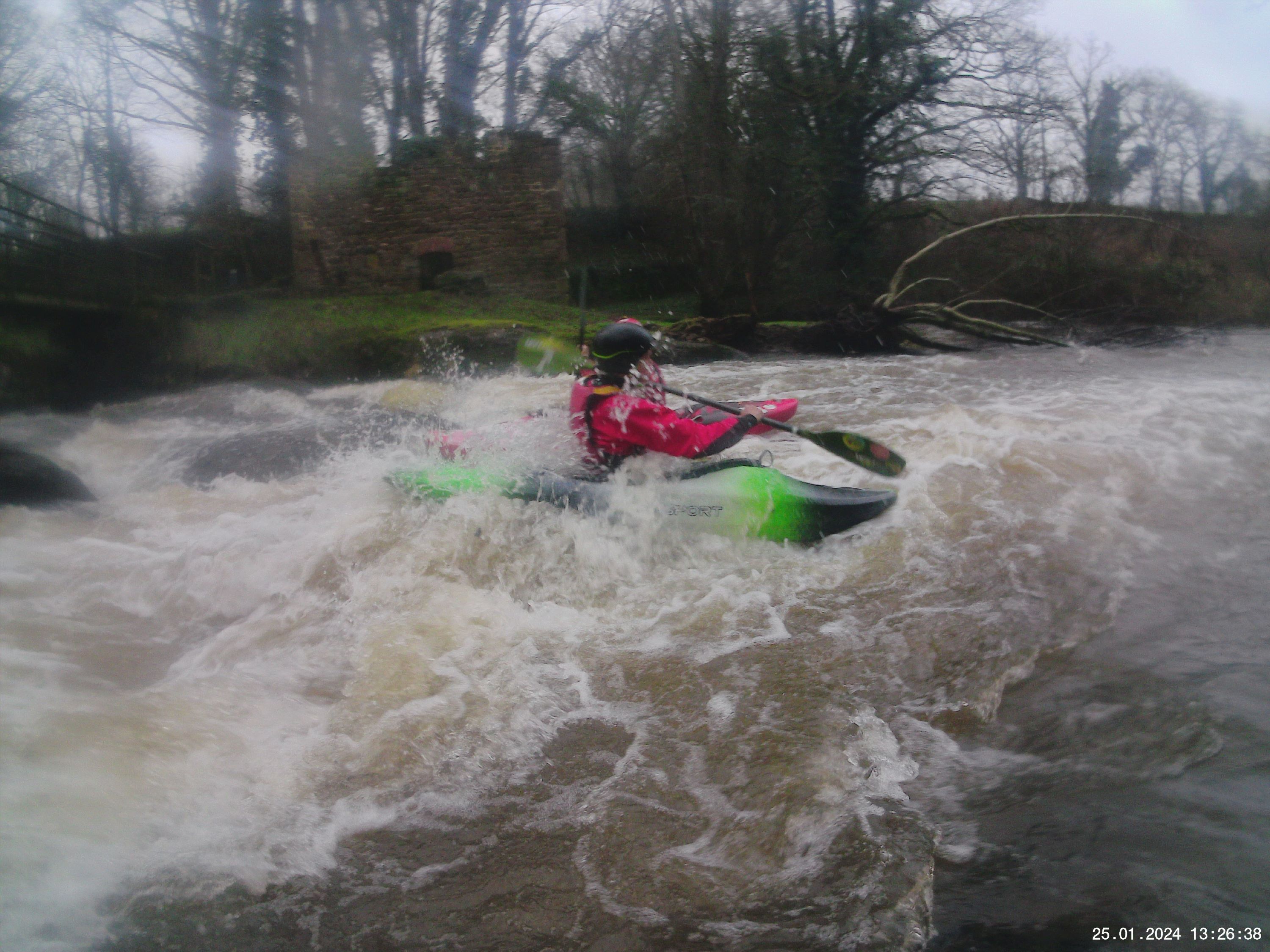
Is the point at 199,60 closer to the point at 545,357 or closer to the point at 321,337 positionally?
the point at 321,337

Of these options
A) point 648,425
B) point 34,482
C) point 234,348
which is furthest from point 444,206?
point 648,425

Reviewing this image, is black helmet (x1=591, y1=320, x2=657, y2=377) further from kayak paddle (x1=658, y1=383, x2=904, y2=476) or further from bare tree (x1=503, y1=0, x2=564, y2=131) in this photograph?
bare tree (x1=503, y1=0, x2=564, y2=131)

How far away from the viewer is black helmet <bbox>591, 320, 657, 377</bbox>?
157 inches

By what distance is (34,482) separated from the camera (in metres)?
5.29

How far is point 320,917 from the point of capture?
2.00 m

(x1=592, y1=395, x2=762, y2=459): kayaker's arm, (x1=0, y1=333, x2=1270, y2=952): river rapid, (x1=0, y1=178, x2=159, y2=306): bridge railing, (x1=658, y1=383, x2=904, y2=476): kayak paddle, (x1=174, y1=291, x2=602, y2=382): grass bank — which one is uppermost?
(x1=0, y1=178, x2=159, y2=306): bridge railing

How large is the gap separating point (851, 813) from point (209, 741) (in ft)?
6.81

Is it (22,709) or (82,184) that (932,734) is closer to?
(22,709)

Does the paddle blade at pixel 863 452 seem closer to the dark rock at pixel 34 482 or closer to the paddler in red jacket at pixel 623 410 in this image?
the paddler in red jacket at pixel 623 410

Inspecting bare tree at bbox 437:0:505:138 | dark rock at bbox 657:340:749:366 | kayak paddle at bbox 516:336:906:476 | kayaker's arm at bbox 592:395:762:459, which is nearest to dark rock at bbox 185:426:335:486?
kayak paddle at bbox 516:336:906:476

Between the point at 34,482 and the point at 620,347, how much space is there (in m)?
4.09

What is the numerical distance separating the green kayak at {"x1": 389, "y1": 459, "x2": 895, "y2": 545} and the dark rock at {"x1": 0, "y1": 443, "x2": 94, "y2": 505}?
2.86 metres

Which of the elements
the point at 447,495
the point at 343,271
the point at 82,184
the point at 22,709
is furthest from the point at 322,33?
→ the point at 22,709

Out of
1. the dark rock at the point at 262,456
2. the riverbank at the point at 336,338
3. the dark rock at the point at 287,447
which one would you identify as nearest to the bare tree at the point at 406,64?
the riverbank at the point at 336,338
